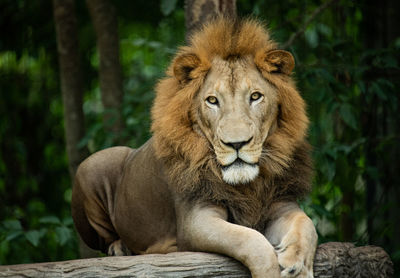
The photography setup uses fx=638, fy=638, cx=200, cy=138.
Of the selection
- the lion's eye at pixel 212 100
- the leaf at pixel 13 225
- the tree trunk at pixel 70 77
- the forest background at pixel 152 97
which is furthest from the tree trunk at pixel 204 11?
the leaf at pixel 13 225

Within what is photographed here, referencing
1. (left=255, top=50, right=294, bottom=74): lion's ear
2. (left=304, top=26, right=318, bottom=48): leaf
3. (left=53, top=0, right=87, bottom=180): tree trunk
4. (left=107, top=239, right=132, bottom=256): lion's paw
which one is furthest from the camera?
(left=304, top=26, right=318, bottom=48): leaf

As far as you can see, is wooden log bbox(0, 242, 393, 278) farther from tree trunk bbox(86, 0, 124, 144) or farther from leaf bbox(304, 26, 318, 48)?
leaf bbox(304, 26, 318, 48)

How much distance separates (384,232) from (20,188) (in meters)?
4.88

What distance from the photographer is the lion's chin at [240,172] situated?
350 cm

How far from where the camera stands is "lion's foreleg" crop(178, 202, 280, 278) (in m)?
3.14

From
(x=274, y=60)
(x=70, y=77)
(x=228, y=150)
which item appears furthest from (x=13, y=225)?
(x=274, y=60)

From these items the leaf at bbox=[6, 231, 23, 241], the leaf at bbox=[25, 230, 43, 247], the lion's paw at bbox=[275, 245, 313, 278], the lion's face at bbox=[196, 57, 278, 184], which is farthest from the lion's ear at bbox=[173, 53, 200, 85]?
the leaf at bbox=[6, 231, 23, 241]

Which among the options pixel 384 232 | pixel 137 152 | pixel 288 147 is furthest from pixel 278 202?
pixel 384 232

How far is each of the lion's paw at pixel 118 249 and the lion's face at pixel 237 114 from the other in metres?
1.32

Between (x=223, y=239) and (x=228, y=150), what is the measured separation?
49cm

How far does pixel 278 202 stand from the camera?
3.86 m

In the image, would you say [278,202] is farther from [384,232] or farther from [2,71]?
[2,71]

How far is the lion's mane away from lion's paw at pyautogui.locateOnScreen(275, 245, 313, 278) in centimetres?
58

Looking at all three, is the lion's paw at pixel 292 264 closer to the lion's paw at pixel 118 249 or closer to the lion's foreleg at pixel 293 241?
the lion's foreleg at pixel 293 241
